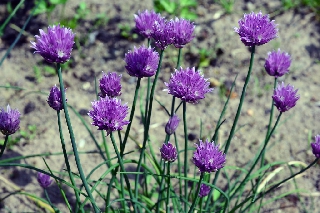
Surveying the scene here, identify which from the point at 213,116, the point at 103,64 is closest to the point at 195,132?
the point at 213,116

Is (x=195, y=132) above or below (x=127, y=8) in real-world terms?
below

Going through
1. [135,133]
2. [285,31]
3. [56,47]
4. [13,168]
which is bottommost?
[13,168]

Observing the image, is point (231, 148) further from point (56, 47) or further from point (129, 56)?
point (56, 47)

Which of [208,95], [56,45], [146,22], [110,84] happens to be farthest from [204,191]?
[208,95]

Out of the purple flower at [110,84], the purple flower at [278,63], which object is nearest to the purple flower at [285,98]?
the purple flower at [278,63]

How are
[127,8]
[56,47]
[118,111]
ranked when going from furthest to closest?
[127,8]
[118,111]
[56,47]

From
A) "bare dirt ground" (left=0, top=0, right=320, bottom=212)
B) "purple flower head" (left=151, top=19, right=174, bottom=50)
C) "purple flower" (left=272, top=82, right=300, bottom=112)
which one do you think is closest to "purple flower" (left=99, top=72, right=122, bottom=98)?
"purple flower head" (left=151, top=19, right=174, bottom=50)

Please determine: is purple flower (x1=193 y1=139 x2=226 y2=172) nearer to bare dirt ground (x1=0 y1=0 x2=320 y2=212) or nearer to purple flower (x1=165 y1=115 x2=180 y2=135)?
purple flower (x1=165 y1=115 x2=180 y2=135)

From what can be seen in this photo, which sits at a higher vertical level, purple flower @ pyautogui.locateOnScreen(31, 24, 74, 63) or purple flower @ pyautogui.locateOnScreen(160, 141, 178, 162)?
purple flower @ pyautogui.locateOnScreen(31, 24, 74, 63)
